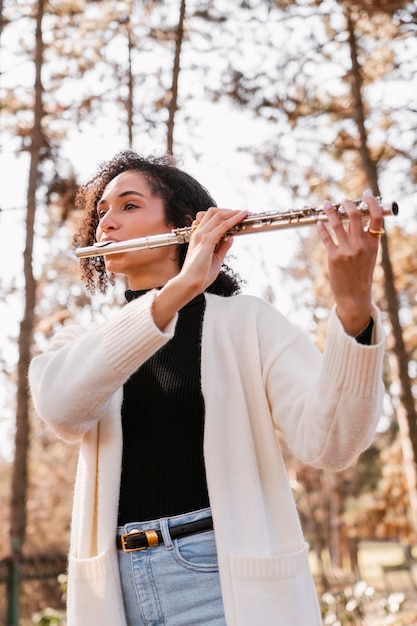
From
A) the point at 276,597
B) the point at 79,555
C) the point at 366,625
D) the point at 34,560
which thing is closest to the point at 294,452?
the point at 276,597

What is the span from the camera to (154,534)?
173 cm

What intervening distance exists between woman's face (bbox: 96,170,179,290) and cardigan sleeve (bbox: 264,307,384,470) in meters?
0.55

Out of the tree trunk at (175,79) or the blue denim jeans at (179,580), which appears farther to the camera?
the tree trunk at (175,79)

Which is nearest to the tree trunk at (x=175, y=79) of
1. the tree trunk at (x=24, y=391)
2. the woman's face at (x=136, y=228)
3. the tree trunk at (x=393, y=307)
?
the tree trunk at (x=24, y=391)

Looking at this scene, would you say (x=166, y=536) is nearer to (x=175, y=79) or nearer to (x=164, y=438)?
(x=164, y=438)

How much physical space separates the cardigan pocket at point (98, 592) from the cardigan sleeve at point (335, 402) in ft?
1.68

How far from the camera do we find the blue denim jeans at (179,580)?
1.70 m

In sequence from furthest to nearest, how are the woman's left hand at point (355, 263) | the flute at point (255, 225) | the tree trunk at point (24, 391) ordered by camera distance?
1. the tree trunk at point (24, 391)
2. the flute at point (255, 225)
3. the woman's left hand at point (355, 263)

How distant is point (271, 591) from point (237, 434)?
0.36m

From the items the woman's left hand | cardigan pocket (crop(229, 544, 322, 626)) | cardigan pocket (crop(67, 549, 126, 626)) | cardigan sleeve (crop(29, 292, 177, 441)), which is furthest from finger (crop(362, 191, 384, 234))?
cardigan pocket (crop(67, 549, 126, 626))

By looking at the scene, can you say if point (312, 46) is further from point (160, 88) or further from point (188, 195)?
point (188, 195)

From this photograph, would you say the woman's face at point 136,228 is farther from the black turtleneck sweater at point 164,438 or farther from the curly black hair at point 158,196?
the black turtleneck sweater at point 164,438

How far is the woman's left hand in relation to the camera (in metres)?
1.46

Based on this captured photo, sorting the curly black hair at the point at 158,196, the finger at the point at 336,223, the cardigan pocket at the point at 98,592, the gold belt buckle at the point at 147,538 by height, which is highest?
the curly black hair at the point at 158,196
